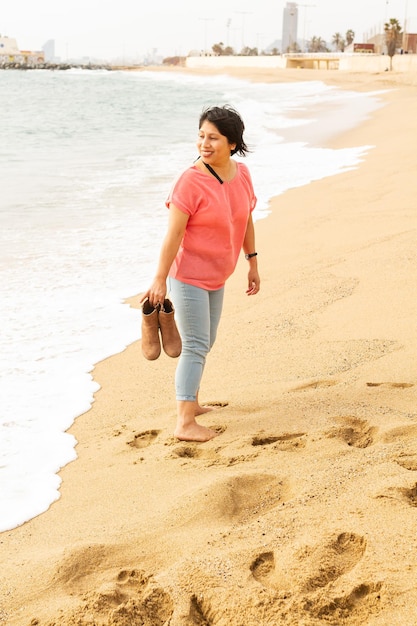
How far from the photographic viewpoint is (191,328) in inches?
144

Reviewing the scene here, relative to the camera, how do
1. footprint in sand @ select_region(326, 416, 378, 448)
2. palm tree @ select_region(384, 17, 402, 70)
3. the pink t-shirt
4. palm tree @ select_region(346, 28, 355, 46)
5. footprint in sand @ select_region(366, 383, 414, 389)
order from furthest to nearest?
palm tree @ select_region(346, 28, 355, 46), palm tree @ select_region(384, 17, 402, 70), footprint in sand @ select_region(366, 383, 414, 389), the pink t-shirt, footprint in sand @ select_region(326, 416, 378, 448)

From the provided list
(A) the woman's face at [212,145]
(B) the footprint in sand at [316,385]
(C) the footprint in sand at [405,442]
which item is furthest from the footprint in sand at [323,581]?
(A) the woman's face at [212,145]

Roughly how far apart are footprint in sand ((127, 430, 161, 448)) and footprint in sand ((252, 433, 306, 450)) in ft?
1.77

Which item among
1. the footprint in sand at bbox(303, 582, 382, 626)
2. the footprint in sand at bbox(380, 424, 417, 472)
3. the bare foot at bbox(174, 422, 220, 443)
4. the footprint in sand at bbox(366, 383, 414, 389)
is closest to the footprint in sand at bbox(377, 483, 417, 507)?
the footprint in sand at bbox(380, 424, 417, 472)

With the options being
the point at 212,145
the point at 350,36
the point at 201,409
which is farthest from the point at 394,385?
the point at 350,36

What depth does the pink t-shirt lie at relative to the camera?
343 cm

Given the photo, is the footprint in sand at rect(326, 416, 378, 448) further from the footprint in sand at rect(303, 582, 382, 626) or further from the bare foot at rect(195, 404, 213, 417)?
the footprint in sand at rect(303, 582, 382, 626)

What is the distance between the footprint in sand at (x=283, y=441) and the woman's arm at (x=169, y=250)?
0.80 metres

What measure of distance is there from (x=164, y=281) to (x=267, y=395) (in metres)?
1.00

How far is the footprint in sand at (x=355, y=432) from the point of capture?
3.31 meters

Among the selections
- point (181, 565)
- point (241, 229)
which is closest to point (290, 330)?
point (241, 229)

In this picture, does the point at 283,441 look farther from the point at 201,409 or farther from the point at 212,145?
the point at 212,145

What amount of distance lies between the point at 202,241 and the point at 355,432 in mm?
1149

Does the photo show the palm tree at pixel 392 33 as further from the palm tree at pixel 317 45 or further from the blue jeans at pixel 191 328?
the blue jeans at pixel 191 328
